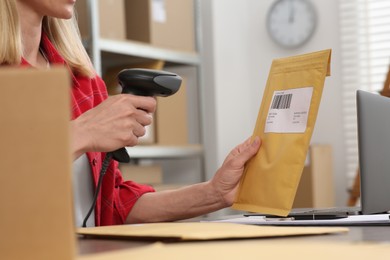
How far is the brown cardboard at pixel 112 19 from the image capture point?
328cm

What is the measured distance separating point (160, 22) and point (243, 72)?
1014 millimetres

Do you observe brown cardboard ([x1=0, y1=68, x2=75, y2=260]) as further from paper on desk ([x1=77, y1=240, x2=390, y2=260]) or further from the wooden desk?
the wooden desk

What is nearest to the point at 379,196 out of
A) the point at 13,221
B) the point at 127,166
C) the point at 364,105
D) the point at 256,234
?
the point at 364,105

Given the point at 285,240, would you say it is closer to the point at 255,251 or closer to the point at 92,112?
the point at 255,251

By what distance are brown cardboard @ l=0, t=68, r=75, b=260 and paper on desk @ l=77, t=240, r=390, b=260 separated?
124 millimetres

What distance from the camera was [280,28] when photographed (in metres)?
4.41

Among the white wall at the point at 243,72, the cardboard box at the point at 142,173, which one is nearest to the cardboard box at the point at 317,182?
the white wall at the point at 243,72

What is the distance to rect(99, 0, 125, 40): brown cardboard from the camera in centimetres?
328

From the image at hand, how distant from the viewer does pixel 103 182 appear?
158 cm

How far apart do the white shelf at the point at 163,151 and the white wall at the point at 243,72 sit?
0.77 feet

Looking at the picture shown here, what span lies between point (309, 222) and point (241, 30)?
3.46m

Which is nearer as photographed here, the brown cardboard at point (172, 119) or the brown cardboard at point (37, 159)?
the brown cardboard at point (37, 159)

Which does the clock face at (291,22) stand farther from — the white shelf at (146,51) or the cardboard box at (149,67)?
the cardboard box at (149,67)

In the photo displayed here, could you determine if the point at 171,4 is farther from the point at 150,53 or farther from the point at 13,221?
the point at 13,221
